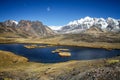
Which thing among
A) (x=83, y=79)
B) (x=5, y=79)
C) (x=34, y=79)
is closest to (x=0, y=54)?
(x=5, y=79)

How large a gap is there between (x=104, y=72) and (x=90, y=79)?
2.78m

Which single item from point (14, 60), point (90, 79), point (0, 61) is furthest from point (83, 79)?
point (14, 60)

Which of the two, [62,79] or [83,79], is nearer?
[83,79]

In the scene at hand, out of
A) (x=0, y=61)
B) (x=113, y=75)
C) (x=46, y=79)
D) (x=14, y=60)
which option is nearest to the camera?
(x=113, y=75)

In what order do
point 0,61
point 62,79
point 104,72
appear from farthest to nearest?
point 0,61, point 62,79, point 104,72

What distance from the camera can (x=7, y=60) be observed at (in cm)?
9794

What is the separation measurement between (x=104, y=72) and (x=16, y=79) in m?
34.1

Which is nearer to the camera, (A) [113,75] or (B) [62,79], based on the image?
(A) [113,75]

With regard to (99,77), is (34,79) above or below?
below

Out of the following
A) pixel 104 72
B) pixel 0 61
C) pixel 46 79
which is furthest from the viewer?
pixel 0 61

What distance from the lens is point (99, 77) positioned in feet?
102

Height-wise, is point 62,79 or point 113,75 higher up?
point 113,75

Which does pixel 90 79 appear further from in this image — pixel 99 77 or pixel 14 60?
pixel 14 60

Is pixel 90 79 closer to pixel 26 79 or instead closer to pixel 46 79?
pixel 46 79
